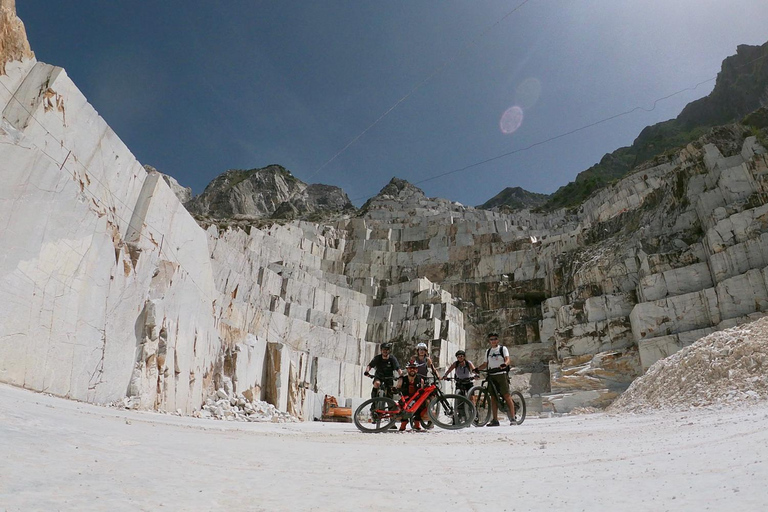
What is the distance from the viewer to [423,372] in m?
7.36

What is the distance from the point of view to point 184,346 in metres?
9.98

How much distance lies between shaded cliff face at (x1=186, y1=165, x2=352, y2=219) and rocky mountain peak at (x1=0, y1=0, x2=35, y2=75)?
154 feet

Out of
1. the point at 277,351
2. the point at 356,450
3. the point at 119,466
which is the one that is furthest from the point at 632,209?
the point at 119,466

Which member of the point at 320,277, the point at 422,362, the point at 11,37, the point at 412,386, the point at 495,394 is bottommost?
the point at 495,394

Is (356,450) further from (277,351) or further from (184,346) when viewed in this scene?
(277,351)

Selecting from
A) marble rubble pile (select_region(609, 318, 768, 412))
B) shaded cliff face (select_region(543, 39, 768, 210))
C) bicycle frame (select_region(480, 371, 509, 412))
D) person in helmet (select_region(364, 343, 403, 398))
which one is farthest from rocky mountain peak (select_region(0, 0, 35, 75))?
shaded cliff face (select_region(543, 39, 768, 210))

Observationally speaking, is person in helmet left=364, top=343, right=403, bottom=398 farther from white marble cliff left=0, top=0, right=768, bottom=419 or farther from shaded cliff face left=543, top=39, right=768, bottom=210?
shaded cliff face left=543, top=39, right=768, bottom=210

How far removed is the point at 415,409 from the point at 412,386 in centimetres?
38

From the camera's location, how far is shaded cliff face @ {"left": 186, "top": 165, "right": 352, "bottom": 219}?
59.6 m

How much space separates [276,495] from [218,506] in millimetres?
329

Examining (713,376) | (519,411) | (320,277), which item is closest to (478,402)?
(519,411)

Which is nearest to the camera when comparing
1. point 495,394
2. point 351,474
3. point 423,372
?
point 351,474

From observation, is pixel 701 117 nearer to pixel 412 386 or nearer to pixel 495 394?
pixel 495 394

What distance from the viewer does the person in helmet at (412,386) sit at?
7.07 metres
